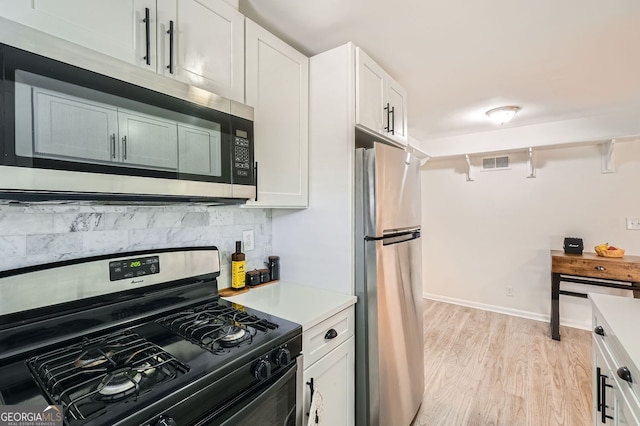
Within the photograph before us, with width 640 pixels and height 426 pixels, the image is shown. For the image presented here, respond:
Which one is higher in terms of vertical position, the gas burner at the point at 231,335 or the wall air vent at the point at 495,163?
the wall air vent at the point at 495,163

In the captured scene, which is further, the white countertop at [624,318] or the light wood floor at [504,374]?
the light wood floor at [504,374]

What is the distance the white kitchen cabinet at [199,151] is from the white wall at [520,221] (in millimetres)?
3838

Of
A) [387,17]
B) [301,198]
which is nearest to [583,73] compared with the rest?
[387,17]

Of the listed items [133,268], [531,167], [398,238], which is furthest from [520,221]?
[133,268]

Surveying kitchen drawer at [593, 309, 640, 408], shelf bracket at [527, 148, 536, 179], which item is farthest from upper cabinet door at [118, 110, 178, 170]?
shelf bracket at [527, 148, 536, 179]

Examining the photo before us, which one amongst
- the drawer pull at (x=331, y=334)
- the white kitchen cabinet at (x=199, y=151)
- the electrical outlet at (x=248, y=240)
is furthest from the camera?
the electrical outlet at (x=248, y=240)

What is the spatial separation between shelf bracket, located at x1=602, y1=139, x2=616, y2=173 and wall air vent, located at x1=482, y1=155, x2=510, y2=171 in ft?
2.95

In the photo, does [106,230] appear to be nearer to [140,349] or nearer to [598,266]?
[140,349]

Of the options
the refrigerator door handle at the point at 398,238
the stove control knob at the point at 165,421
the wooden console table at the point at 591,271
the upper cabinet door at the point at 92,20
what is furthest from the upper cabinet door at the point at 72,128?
the wooden console table at the point at 591,271

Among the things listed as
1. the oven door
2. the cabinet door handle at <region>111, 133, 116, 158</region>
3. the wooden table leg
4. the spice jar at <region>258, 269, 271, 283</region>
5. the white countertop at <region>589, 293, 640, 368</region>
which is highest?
the cabinet door handle at <region>111, 133, 116, 158</region>

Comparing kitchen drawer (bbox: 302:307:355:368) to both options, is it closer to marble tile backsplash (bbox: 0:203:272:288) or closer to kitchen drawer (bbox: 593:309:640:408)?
marble tile backsplash (bbox: 0:203:272:288)

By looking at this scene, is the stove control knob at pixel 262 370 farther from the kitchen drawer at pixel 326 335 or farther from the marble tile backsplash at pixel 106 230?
the marble tile backsplash at pixel 106 230

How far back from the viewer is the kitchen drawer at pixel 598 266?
9.05ft

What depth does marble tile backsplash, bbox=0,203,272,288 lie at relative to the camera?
99 cm
